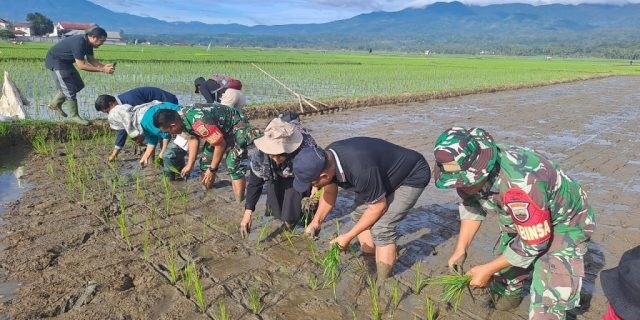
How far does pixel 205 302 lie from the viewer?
2656 mm

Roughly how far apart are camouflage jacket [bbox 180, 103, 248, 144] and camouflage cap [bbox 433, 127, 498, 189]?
238cm

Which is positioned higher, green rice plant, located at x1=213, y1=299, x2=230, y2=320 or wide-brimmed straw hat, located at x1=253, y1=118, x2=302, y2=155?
wide-brimmed straw hat, located at x1=253, y1=118, x2=302, y2=155

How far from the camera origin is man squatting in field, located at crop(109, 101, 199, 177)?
14.4 ft

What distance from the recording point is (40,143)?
626 centimetres

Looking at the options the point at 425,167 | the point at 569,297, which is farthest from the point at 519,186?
the point at 425,167

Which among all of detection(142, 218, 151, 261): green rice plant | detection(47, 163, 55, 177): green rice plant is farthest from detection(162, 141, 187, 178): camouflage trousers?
detection(47, 163, 55, 177): green rice plant

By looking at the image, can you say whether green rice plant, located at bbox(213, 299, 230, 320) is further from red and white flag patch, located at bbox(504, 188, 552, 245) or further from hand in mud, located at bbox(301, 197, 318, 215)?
red and white flag patch, located at bbox(504, 188, 552, 245)

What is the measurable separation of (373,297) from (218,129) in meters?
2.16

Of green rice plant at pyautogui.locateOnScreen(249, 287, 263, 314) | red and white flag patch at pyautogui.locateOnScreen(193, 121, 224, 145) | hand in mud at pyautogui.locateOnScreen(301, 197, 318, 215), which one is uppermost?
red and white flag patch at pyautogui.locateOnScreen(193, 121, 224, 145)

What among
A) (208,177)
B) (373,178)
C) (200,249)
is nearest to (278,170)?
(200,249)

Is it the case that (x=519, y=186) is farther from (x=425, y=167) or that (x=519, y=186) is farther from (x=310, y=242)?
(x=310, y=242)

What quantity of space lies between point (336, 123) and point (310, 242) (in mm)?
5763

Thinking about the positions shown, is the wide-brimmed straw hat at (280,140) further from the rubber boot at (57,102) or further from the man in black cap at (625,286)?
the rubber boot at (57,102)

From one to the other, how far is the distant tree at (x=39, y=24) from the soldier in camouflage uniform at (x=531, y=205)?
2936 inches
